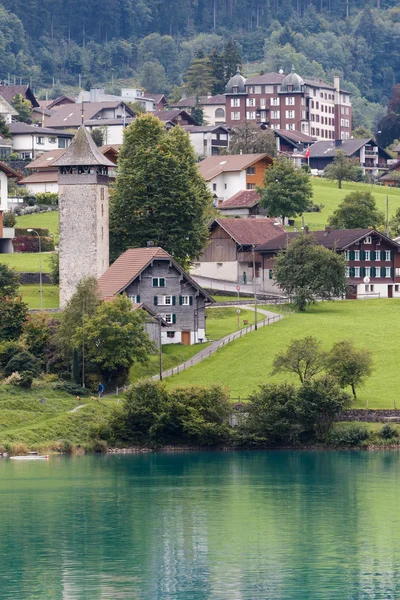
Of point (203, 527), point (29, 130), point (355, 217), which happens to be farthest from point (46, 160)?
point (203, 527)

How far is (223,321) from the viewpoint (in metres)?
109

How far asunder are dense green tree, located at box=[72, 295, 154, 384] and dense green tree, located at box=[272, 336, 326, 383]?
860 cm

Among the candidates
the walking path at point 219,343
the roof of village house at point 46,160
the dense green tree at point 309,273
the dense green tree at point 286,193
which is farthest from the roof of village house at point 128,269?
the roof of village house at point 46,160

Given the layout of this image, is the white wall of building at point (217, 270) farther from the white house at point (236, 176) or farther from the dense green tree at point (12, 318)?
the dense green tree at point (12, 318)

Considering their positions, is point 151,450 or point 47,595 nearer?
point 47,595

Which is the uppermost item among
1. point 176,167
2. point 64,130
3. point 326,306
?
point 64,130

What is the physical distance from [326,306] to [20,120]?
84.5 m

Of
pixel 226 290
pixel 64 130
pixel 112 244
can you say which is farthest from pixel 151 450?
pixel 64 130

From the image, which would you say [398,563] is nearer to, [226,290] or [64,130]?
[226,290]

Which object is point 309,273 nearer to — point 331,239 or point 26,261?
point 331,239

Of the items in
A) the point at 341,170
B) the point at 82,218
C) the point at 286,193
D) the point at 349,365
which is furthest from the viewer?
the point at 341,170

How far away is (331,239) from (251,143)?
46.8m

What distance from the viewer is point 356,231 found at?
12500cm

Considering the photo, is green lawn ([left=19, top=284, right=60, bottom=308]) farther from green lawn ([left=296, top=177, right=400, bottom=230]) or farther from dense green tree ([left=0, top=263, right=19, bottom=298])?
green lawn ([left=296, top=177, right=400, bottom=230])
